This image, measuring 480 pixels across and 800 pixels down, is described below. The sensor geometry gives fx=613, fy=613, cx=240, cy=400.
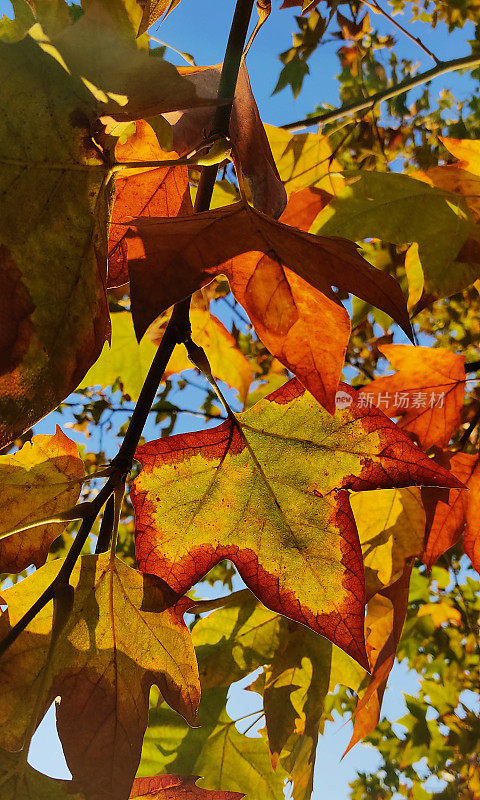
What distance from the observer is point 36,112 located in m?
0.33

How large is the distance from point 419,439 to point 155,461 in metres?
0.43

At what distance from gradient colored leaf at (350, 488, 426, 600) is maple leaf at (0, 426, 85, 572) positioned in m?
0.31

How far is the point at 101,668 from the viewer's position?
446 mm

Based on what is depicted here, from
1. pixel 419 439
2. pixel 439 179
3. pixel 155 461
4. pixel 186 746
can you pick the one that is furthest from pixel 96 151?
pixel 186 746

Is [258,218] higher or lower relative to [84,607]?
higher

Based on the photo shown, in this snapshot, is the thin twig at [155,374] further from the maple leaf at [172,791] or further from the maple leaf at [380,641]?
the maple leaf at [380,641]

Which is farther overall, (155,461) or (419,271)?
(419,271)

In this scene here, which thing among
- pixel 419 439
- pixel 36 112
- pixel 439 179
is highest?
pixel 439 179

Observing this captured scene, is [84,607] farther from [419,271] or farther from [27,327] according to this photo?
[419,271]

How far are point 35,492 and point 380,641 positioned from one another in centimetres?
44

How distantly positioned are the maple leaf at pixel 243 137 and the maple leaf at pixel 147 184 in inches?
2.3

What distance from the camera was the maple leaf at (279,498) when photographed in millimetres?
423

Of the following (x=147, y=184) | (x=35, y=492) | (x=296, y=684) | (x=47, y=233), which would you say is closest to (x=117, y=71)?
(x=47, y=233)

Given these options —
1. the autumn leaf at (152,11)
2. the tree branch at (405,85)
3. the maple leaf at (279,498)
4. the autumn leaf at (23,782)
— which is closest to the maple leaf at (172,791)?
the autumn leaf at (23,782)
